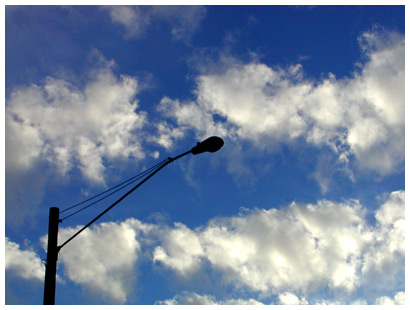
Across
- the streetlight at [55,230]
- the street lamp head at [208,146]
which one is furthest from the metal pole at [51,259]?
the street lamp head at [208,146]

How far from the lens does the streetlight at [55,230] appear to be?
8914mm

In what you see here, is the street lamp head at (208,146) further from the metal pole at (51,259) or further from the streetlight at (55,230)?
the metal pole at (51,259)

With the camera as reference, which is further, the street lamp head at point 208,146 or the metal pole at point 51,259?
the street lamp head at point 208,146

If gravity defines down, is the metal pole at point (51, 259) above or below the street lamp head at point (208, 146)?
below

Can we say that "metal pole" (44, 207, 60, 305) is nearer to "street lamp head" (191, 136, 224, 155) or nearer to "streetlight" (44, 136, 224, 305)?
"streetlight" (44, 136, 224, 305)

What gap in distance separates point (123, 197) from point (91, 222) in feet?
3.34

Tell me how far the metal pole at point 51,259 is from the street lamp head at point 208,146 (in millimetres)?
3829

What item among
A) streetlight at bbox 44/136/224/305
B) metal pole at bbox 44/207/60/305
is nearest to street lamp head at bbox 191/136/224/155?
streetlight at bbox 44/136/224/305

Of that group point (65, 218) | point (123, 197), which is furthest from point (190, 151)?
point (65, 218)

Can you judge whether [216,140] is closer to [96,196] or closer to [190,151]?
[190,151]
